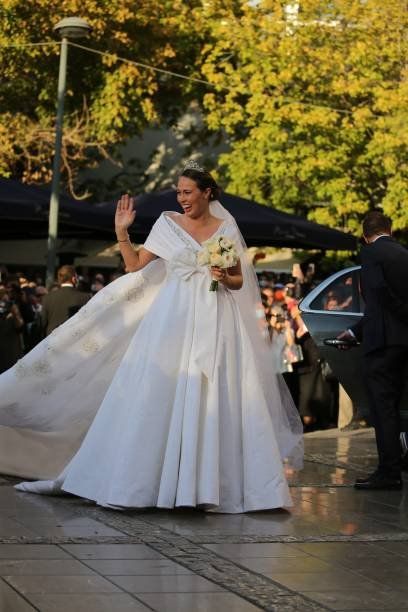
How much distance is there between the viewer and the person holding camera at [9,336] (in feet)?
50.2

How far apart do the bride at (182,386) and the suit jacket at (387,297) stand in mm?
981

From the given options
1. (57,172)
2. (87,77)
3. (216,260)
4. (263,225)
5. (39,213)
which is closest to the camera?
(216,260)

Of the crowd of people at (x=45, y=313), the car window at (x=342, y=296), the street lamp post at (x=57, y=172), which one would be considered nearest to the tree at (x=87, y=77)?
the street lamp post at (x=57, y=172)

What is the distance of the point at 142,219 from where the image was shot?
774 inches

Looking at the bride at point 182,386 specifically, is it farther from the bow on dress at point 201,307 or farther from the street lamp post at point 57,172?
the street lamp post at point 57,172

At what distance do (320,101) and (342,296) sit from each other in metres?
18.5

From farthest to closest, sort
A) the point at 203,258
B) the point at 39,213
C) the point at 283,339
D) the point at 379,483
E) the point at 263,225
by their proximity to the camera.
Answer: the point at 263,225
the point at 39,213
the point at 283,339
the point at 379,483
the point at 203,258

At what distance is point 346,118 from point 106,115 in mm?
5399

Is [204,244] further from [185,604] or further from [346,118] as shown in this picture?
[346,118]

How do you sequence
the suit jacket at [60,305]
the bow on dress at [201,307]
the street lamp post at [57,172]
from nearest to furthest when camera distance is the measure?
1. the bow on dress at [201,307]
2. the suit jacket at [60,305]
3. the street lamp post at [57,172]

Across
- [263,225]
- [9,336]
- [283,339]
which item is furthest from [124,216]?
[263,225]

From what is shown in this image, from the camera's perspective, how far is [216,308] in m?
8.38

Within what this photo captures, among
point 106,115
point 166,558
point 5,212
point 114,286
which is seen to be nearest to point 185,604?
point 166,558

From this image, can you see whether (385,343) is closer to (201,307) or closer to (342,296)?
(201,307)
